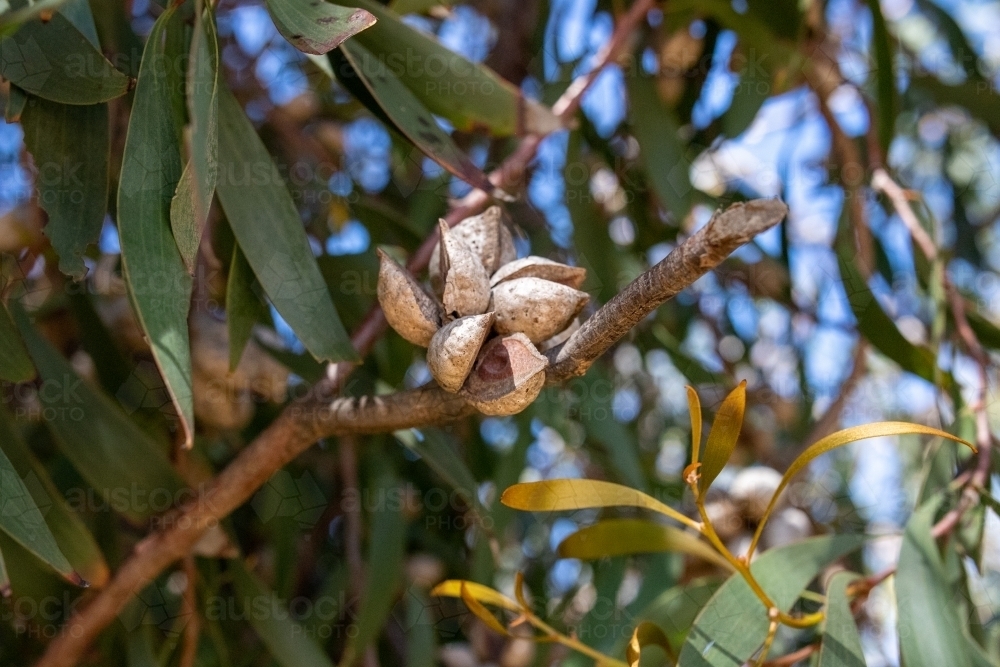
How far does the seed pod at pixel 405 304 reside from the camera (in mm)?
619

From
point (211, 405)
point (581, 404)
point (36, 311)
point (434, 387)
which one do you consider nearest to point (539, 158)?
point (581, 404)

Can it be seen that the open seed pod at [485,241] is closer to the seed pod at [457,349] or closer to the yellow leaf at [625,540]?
the seed pod at [457,349]

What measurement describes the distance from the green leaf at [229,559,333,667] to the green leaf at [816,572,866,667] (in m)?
0.46

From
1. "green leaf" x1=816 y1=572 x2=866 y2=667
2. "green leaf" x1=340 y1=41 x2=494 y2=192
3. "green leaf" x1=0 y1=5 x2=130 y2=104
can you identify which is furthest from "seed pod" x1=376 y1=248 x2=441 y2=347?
"green leaf" x1=816 y1=572 x2=866 y2=667

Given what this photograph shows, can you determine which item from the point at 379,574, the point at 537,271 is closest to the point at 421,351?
the point at 379,574

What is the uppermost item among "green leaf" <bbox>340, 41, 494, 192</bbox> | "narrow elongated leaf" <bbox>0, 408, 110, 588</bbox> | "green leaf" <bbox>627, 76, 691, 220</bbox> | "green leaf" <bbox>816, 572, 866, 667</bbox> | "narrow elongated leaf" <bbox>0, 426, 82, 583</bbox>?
"green leaf" <bbox>340, 41, 494, 192</bbox>

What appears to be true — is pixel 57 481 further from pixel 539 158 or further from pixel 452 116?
pixel 539 158

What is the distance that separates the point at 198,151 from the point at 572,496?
0.32 meters

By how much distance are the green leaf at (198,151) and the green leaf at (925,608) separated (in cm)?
58

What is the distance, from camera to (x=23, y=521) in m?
0.62

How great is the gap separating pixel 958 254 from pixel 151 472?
1326 millimetres

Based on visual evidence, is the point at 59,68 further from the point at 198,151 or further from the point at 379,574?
the point at 379,574

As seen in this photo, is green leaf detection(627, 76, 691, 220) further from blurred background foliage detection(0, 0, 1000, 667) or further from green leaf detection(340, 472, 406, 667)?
green leaf detection(340, 472, 406, 667)

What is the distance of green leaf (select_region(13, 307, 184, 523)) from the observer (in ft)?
2.80
